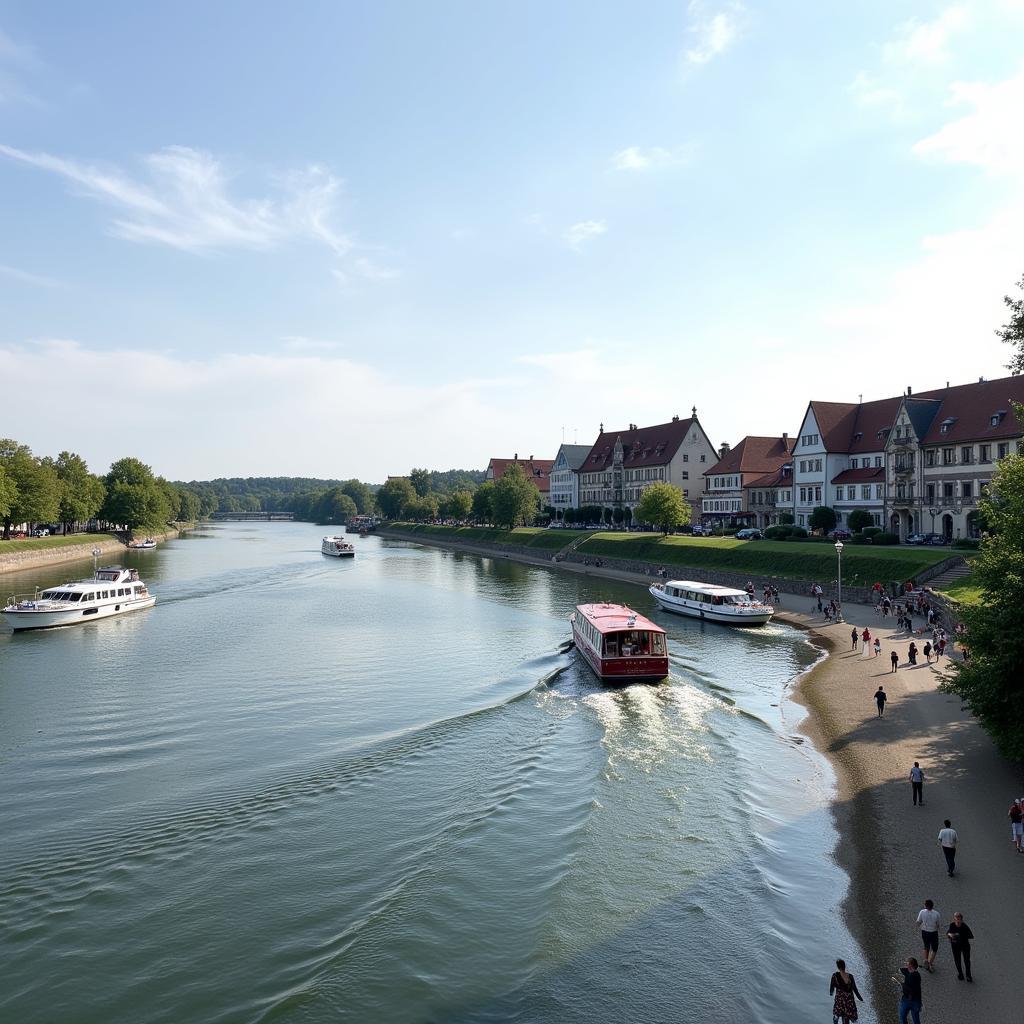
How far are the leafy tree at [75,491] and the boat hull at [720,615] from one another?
117 m

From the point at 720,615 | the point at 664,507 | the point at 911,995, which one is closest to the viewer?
the point at 911,995

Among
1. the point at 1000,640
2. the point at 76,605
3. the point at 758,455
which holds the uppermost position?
the point at 758,455

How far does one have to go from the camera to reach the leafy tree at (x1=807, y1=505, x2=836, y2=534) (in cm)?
9119

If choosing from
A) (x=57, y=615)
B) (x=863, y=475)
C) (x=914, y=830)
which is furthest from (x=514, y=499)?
(x=914, y=830)

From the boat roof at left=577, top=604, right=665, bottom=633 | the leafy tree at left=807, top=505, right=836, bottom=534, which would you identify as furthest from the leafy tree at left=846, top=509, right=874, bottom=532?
the boat roof at left=577, top=604, right=665, bottom=633

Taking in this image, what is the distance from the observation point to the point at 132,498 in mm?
162875

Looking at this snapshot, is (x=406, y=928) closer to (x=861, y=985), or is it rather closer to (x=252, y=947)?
(x=252, y=947)

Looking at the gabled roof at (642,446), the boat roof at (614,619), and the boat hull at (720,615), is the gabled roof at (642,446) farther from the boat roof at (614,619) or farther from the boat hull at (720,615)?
the boat roof at (614,619)

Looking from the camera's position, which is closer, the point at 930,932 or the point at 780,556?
the point at 930,932

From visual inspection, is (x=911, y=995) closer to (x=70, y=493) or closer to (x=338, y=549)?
(x=338, y=549)

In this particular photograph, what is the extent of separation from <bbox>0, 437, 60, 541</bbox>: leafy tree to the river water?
3520 inches

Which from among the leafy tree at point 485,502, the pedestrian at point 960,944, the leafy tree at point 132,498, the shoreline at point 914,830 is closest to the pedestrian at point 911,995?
the shoreline at point 914,830

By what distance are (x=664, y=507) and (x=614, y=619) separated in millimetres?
63351

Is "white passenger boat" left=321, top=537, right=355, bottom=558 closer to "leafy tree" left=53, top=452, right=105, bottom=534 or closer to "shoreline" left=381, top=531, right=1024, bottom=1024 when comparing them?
"leafy tree" left=53, top=452, right=105, bottom=534
